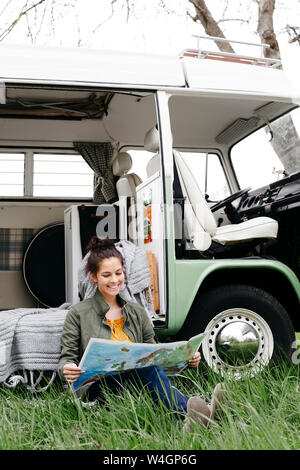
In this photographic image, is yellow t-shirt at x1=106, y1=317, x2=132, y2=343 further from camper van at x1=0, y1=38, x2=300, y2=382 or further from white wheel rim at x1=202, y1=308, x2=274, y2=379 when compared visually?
white wheel rim at x1=202, y1=308, x2=274, y2=379

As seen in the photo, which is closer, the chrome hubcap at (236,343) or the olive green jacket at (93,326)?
the olive green jacket at (93,326)

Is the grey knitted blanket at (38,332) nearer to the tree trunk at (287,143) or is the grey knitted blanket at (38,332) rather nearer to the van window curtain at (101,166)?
the tree trunk at (287,143)

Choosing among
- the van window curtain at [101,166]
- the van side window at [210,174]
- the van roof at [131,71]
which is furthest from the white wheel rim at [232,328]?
the van window curtain at [101,166]

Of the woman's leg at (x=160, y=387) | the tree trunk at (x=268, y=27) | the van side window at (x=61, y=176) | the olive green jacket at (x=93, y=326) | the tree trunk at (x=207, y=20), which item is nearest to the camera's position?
the woman's leg at (x=160, y=387)

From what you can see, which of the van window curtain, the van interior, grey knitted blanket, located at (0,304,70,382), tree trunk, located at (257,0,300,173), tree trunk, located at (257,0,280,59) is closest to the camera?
grey knitted blanket, located at (0,304,70,382)

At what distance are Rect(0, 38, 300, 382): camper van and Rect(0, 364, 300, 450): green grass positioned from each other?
0.55m

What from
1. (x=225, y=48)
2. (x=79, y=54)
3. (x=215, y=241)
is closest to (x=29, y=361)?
(x=215, y=241)

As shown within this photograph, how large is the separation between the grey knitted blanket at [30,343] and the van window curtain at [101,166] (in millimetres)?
2324

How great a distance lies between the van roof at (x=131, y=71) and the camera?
3.86m

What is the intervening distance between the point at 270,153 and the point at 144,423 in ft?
10.3

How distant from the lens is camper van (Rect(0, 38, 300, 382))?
157 inches

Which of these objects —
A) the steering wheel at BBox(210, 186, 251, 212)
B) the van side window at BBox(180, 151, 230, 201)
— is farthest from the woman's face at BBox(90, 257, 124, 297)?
the van side window at BBox(180, 151, 230, 201)

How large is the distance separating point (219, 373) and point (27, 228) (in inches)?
122

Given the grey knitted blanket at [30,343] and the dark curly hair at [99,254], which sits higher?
the dark curly hair at [99,254]
